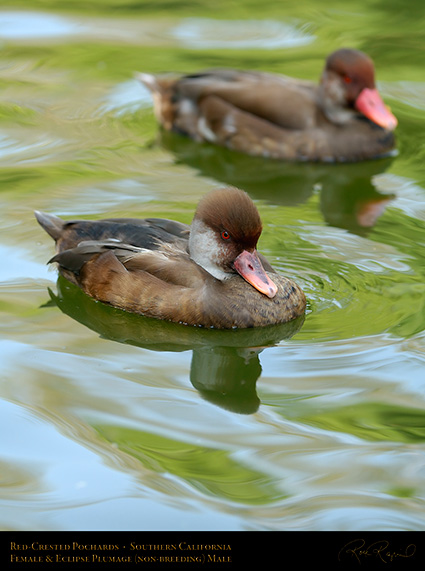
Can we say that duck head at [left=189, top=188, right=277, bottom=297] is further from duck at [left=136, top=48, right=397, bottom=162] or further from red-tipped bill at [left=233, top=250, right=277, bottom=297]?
duck at [left=136, top=48, right=397, bottom=162]

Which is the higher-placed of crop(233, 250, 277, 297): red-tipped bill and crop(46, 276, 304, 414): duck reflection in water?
crop(233, 250, 277, 297): red-tipped bill

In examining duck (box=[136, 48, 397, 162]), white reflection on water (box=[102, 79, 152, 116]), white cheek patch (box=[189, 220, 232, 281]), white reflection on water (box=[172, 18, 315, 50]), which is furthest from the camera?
white reflection on water (box=[172, 18, 315, 50])

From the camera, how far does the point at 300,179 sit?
31.9ft

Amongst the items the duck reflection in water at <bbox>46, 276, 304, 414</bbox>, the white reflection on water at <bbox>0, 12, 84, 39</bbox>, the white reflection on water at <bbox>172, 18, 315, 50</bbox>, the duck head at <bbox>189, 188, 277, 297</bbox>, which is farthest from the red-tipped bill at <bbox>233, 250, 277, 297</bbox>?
the white reflection on water at <bbox>0, 12, 84, 39</bbox>

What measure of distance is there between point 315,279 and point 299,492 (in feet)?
8.58

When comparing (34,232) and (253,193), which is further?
(253,193)

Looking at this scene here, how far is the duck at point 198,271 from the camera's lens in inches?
265

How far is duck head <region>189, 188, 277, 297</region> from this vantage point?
6.67 m

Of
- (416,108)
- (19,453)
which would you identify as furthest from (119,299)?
(416,108)

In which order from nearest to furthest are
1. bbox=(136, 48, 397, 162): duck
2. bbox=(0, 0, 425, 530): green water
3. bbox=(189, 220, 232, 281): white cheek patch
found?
bbox=(0, 0, 425, 530): green water < bbox=(189, 220, 232, 281): white cheek patch < bbox=(136, 48, 397, 162): duck

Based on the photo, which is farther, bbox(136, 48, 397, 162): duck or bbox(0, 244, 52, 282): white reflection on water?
bbox(136, 48, 397, 162): duck

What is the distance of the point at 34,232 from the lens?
8203 mm
